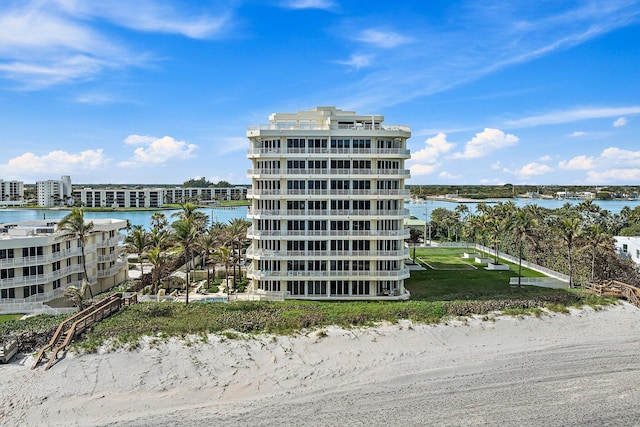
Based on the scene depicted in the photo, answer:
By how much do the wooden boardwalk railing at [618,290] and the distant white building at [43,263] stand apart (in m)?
47.3

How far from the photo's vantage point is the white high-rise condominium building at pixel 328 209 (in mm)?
40656

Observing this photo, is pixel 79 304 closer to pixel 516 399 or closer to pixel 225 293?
pixel 225 293

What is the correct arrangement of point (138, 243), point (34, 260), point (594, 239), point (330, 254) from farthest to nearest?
point (594, 239), point (138, 243), point (330, 254), point (34, 260)

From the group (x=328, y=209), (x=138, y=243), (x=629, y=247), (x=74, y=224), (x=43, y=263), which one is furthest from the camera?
(x=629, y=247)

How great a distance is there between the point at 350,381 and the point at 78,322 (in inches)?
737

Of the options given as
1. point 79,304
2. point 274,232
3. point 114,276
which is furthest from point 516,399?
point 114,276

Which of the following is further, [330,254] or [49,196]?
[49,196]

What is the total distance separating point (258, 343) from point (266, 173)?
51.2 ft

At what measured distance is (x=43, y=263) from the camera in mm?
40000

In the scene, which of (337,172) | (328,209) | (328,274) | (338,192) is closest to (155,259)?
(328,274)

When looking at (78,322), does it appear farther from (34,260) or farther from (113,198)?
(113,198)

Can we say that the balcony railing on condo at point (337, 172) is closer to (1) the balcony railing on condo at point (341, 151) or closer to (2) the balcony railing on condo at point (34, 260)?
(1) the balcony railing on condo at point (341, 151)

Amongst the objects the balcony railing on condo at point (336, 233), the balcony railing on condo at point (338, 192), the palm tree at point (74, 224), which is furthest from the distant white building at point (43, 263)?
the balcony railing on condo at point (338, 192)

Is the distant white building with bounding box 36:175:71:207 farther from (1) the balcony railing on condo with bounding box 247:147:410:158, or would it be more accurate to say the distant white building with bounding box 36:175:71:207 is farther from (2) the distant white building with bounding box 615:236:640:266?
(2) the distant white building with bounding box 615:236:640:266
